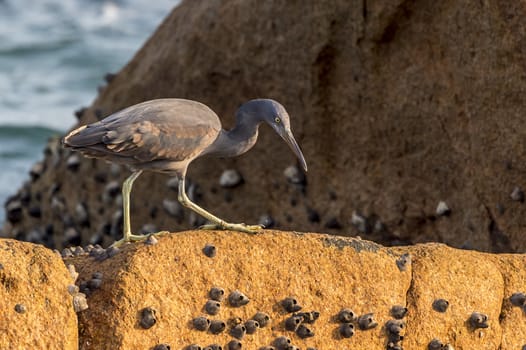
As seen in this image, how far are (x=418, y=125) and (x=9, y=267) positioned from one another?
3.98 m

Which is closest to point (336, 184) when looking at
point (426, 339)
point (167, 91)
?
point (167, 91)

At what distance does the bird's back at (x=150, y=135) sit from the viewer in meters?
6.57

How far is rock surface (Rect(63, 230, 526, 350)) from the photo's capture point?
575cm

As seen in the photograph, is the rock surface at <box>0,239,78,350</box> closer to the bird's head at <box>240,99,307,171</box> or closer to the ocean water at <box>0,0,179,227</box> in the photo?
the bird's head at <box>240,99,307,171</box>

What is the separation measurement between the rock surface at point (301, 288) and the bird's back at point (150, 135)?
0.68 metres

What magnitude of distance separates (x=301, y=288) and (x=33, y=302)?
129cm

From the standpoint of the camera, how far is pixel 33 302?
5.50 m

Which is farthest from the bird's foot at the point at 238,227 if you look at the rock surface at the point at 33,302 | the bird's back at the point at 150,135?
the rock surface at the point at 33,302

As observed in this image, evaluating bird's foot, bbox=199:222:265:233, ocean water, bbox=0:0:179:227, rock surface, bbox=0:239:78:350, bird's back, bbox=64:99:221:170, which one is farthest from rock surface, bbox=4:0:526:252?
ocean water, bbox=0:0:179:227

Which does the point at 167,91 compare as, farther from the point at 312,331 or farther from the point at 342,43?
the point at 312,331

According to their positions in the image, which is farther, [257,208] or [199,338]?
[257,208]

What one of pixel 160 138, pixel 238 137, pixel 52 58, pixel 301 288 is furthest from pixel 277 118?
pixel 52 58

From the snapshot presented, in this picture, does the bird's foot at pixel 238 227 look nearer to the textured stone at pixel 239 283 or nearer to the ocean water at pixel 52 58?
the textured stone at pixel 239 283

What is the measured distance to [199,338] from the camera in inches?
230
